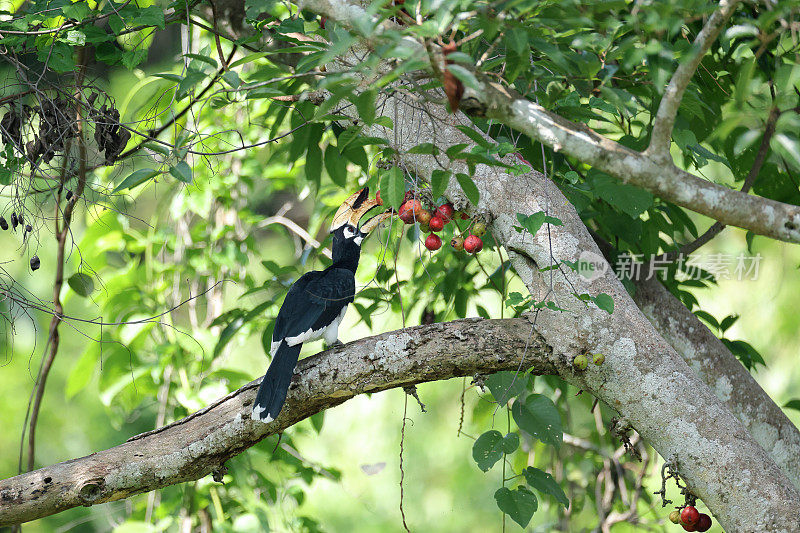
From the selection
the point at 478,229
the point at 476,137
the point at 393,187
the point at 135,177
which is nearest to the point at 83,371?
the point at 135,177

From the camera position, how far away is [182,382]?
2643 millimetres

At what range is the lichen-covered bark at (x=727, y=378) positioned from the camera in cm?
195

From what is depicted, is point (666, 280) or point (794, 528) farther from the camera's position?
point (666, 280)

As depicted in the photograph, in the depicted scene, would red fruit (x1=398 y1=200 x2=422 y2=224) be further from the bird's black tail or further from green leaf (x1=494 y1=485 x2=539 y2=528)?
green leaf (x1=494 y1=485 x2=539 y2=528)

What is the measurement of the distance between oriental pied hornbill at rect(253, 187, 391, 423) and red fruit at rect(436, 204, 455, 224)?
188 millimetres

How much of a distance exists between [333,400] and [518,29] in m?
0.99

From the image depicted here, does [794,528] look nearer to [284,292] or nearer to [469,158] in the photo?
[469,158]

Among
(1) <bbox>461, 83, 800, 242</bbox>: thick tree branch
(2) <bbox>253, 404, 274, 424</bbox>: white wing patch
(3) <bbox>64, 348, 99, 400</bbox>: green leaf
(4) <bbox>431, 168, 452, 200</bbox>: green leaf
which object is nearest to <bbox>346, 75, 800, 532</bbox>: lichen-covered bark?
(4) <bbox>431, 168, 452, 200</bbox>: green leaf

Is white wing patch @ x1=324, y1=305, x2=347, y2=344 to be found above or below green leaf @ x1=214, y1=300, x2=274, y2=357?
above

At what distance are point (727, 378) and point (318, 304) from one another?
3.57 ft

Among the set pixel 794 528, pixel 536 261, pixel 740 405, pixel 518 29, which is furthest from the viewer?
pixel 740 405

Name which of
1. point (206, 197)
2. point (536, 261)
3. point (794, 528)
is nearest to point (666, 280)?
point (536, 261)

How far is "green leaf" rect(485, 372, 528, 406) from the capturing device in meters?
1.71

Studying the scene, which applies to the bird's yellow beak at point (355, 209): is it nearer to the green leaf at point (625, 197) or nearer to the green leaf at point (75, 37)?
the green leaf at point (625, 197)
